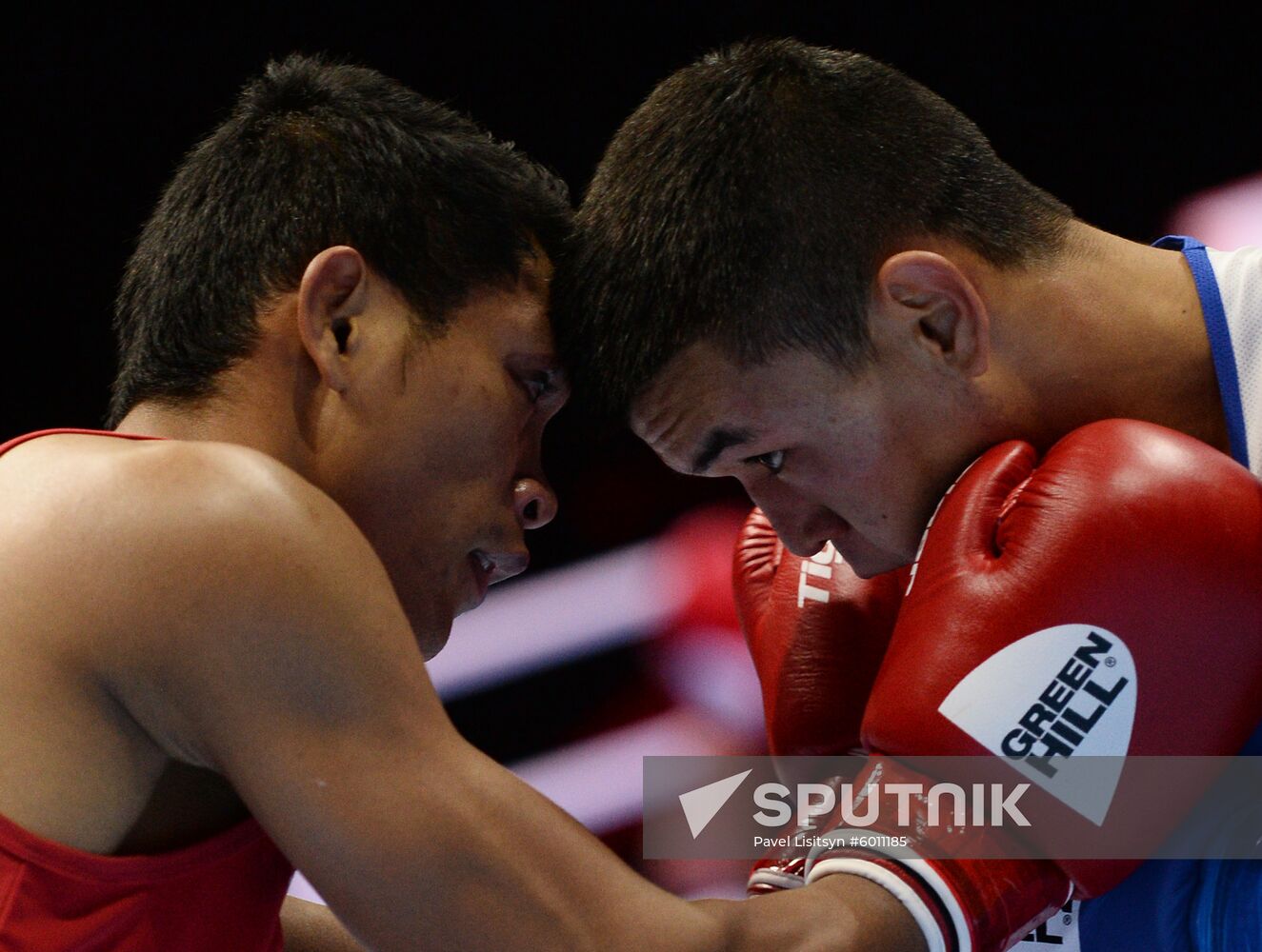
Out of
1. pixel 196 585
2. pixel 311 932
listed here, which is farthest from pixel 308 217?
pixel 311 932

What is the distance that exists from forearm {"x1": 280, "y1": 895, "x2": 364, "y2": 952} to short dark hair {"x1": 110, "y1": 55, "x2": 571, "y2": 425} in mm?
821

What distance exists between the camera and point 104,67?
425 centimetres

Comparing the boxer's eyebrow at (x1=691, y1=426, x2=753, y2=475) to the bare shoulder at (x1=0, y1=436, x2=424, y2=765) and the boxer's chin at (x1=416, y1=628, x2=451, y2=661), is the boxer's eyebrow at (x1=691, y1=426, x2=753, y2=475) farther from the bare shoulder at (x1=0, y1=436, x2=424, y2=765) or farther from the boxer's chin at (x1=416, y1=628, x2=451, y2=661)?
the bare shoulder at (x1=0, y1=436, x2=424, y2=765)

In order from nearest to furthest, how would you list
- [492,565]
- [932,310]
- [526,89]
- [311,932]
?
[932,310] → [492,565] → [311,932] → [526,89]

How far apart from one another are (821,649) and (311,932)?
903 millimetres

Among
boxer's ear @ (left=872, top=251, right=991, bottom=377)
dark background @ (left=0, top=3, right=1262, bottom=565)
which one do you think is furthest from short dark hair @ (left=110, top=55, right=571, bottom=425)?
dark background @ (left=0, top=3, right=1262, bottom=565)

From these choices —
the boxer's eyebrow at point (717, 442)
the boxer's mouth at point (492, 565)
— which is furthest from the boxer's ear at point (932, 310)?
the boxer's mouth at point (492, 565)

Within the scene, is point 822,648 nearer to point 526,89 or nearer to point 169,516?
point 169,516

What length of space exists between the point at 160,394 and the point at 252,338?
0.16 metres

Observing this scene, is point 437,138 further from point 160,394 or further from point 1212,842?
point 1212,842

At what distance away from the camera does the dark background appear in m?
4.20

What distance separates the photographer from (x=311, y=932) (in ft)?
7.31

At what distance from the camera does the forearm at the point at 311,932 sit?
A: 221 centimetres

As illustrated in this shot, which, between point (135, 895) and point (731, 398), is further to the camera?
point (731, 398)
